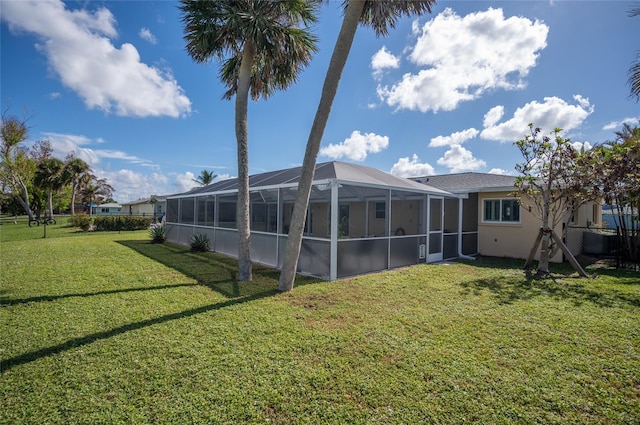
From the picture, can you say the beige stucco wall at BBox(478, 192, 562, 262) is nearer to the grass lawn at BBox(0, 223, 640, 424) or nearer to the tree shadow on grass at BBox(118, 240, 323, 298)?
the grass lawn at BBox(0, 223, 640, 424)

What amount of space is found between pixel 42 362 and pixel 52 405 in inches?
42.6

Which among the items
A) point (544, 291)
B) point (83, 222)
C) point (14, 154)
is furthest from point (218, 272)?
point (14, 154)

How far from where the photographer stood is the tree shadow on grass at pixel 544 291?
6.28 meters

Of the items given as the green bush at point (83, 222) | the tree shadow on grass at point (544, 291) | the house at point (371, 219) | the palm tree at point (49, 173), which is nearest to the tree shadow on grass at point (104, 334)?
the house at point (371, 219)

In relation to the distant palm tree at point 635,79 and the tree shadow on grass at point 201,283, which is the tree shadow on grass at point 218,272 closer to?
the tree shadow on grass at point 201,283

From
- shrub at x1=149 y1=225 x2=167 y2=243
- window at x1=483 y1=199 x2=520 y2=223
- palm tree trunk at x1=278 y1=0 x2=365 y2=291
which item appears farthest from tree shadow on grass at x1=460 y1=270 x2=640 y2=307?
shrub at x1=149 y1=225 x2=167 y2=243

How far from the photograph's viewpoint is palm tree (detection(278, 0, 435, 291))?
606 centimetres

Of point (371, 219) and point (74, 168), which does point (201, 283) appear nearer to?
point (371, 219)

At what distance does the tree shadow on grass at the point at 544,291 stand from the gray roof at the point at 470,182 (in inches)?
185

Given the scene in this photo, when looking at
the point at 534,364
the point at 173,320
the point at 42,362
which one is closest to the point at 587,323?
the point at 534,364

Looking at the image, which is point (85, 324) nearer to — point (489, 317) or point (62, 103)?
point (489, 317)

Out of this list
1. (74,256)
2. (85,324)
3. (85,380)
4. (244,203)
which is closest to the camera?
(85,380)

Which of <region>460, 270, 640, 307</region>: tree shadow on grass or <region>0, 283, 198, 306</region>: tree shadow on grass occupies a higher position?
<region>460, 270, 640, 307</region>: tree shadow on grass

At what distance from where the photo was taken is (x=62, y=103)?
1552 centimetres
